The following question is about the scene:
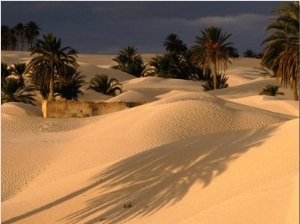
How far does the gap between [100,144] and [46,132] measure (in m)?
8.01

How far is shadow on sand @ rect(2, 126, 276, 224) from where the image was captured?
18547mm

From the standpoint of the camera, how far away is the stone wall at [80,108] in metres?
44.2

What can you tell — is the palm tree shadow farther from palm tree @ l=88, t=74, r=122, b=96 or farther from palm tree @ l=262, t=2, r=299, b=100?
palm tree @ l=88, t=74, r=122, b=96

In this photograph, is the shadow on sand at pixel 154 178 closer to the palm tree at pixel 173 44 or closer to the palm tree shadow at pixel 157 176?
the palm tree shadow at pixel 157 176

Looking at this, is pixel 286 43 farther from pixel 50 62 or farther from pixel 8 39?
pixel 8 39

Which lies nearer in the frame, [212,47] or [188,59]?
[212,47]

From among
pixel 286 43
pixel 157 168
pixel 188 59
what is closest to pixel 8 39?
pixel 188 59

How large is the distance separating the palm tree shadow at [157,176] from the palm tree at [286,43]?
14582mm

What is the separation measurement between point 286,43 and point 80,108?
51.8 feet

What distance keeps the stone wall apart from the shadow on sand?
63.6 ft

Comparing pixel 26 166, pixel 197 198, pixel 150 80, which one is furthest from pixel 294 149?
pixel 150 80

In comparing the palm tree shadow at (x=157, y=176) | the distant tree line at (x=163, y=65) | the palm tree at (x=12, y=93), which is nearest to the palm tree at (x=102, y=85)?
the distant tree line at (x=163, y=65)

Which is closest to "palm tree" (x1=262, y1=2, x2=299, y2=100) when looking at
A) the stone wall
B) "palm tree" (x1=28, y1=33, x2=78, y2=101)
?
the stone wall

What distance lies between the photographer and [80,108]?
4431 centimetres
